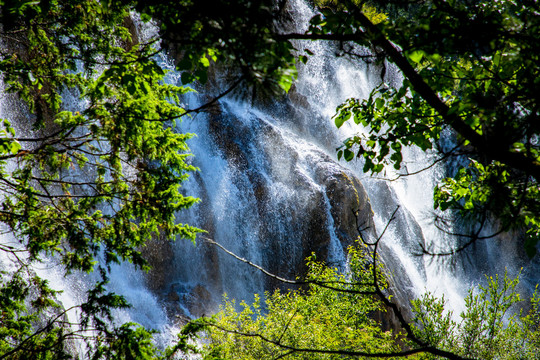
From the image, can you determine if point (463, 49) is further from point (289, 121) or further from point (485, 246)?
point (485, 246)

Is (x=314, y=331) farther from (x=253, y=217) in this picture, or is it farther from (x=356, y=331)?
(x=253, y=217)

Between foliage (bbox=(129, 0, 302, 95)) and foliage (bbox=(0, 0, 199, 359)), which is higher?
foliage (bbox=(0, 0, 199, 359))

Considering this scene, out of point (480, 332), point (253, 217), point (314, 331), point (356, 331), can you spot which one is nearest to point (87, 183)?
point (314, 331)

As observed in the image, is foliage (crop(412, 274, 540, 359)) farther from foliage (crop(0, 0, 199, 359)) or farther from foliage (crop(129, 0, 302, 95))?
foliage (crop(129, 0, 302, 95))

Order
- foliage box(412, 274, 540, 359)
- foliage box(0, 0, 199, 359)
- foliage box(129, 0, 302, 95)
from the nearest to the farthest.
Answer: foliage box(129, 0, 302, 95)
foliage box(0, 0, 199, 359)
foliage box(412, 274, 540, 359)

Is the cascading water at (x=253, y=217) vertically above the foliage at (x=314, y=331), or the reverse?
the cascading water at (x=253, y=217)

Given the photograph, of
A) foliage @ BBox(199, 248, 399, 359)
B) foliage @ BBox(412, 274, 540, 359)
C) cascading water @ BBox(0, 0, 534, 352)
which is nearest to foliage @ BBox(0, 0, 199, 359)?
foliage @ BBox(199, 248, 399, 359)

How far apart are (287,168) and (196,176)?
4.03 m

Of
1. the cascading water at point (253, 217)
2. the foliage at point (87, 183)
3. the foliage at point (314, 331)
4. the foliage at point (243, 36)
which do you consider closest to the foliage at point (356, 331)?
the foliage at point (314, 331)

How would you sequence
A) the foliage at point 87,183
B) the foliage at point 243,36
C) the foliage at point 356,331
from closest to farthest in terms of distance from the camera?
the foliage at point 243,36
the foliage at point 87,183
the foliage at point 356,331

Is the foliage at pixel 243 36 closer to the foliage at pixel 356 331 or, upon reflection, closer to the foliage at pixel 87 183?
the foliage at pixel 87 183

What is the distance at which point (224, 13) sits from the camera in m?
1.83

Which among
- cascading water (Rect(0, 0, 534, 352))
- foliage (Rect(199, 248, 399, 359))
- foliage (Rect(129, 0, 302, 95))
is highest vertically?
cascading water (Rect(0, 0, 534, 352))

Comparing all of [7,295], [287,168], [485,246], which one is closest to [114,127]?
[7,295]
